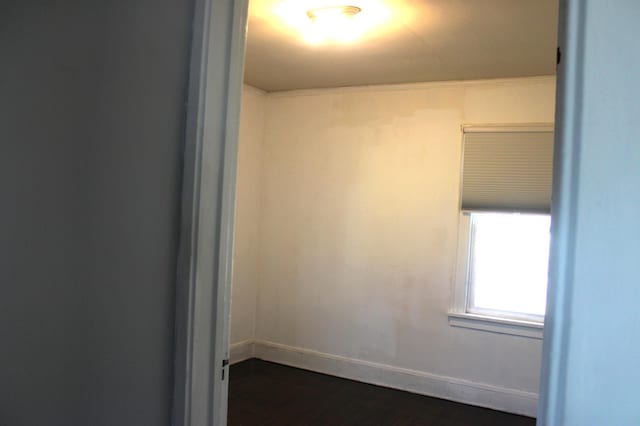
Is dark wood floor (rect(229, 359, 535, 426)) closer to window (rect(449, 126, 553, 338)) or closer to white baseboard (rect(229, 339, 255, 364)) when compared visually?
white baseboard (rect(229, 339, 255, 364))

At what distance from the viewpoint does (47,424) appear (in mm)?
1759

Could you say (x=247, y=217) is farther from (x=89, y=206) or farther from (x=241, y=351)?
(x=89, y=206)

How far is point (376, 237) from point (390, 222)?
18cm

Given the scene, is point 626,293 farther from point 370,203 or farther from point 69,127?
point 370,203

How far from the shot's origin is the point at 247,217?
4.70 m

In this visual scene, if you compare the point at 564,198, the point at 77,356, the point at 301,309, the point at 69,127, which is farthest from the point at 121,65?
the point at 301,309

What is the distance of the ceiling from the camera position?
259cm

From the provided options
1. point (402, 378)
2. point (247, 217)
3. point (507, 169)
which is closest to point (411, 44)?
point (507, 169)

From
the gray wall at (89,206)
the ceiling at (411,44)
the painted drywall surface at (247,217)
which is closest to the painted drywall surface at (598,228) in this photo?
the gray wall at (89,206)

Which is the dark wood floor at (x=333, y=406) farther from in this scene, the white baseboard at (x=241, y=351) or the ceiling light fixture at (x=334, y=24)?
the ceiling light fixture at (x=334, y=24)

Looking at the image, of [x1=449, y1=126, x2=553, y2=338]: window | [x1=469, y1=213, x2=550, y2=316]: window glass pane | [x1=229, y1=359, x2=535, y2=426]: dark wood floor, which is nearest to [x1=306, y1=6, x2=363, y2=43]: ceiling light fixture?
[x1=449, y1=126, x2=553, y2=338]: window

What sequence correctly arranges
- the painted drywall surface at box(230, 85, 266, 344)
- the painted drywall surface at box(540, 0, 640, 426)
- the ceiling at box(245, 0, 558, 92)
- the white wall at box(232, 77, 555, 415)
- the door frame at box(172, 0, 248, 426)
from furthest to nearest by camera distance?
the painted drywall surface at box(230, 85, 266, 344), the white wall at box(232, 77, 555, 415), the ceiling at box(245, 0, 558, 92), the door frame at box(172, 0, 248, 426), the painted drywall surface at box(540, 0, 640, 426)

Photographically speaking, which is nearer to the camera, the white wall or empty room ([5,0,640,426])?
empty room ([5,0,640,426])

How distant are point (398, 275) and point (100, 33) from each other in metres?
3.06
